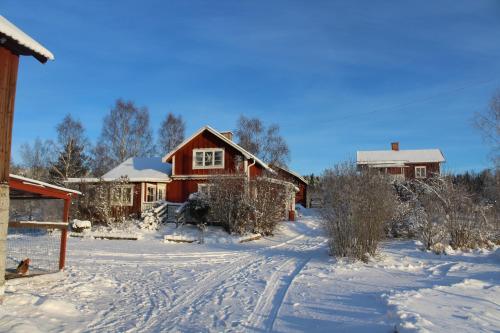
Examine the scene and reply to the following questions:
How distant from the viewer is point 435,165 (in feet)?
147

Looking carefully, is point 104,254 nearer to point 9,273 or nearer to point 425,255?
point 9,273

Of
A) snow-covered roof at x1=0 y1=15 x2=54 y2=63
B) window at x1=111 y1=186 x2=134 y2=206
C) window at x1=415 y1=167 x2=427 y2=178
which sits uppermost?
window at x1=415 y1=167 x2=427 y2=178

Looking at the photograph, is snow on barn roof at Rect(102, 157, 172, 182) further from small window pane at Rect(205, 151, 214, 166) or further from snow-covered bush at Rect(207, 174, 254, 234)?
snow-covered bush at Rect(207, 174, 254, 234)

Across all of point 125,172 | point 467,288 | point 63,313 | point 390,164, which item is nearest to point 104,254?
point 63,313

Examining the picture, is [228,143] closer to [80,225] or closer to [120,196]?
[120,196]

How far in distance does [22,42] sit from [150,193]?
2103 centimetres

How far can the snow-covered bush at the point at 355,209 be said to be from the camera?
13.4 m

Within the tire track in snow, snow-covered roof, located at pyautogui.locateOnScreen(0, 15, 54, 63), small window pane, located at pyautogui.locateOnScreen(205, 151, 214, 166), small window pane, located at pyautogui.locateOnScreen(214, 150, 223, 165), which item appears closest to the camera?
the tire track in snow

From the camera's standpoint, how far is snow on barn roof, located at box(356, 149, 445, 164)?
4503 cm

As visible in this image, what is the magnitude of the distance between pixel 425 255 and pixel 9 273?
12.2m

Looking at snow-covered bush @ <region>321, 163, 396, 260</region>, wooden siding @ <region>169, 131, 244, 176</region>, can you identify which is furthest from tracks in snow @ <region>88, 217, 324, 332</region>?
wooden siding @ <region>169, 131, 244, 176</region>

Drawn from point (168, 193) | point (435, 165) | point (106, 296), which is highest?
point (435, 165)

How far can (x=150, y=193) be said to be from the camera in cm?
2916

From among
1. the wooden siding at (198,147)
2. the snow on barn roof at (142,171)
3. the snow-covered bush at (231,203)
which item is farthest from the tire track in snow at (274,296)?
the snow on barn roof at (142,171)
